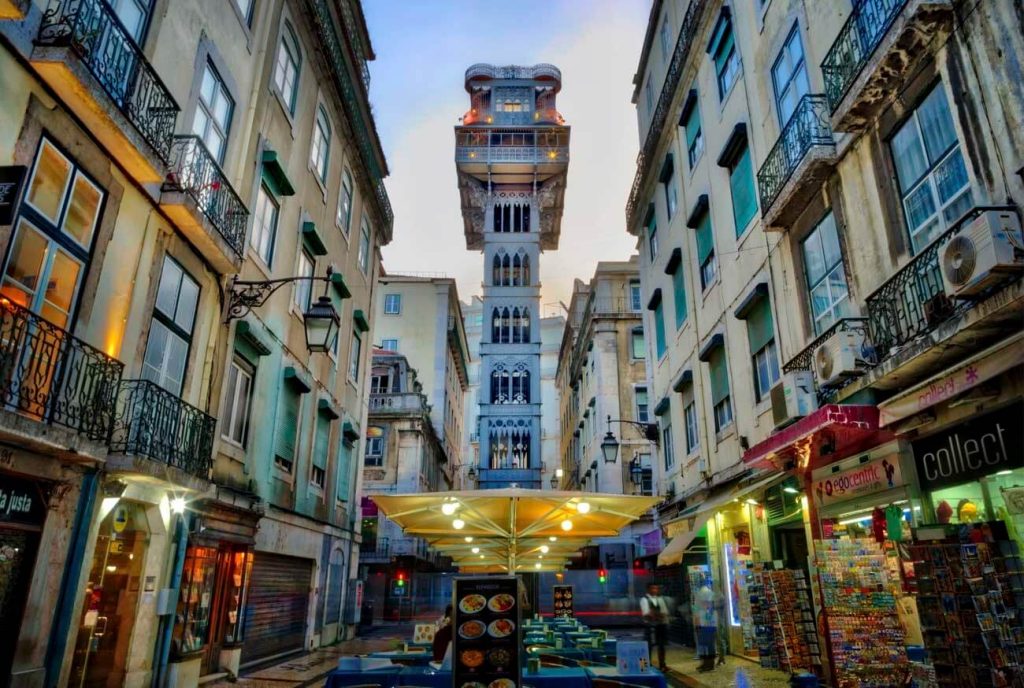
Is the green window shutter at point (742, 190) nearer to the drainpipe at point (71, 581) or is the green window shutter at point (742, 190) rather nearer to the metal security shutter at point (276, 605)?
the drainpipe at point (71, 581)

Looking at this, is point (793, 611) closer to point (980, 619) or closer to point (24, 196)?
point (980, 619)

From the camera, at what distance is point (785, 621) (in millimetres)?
9969

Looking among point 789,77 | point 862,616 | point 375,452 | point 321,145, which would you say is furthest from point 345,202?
point 862,616

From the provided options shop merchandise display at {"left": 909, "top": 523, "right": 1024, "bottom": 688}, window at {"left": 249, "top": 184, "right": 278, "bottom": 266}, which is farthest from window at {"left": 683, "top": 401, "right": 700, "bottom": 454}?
window at {"left": 249, "top": 184, "right": 278, "bottom": 266}

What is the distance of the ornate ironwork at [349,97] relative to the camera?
16.3m

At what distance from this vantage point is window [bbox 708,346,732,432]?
14.5 m

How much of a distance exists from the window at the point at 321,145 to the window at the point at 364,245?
12.6 ft

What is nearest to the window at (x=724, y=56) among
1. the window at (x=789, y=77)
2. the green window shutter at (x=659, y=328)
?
the window at (x=789, y=77)

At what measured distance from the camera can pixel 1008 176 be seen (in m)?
6.14

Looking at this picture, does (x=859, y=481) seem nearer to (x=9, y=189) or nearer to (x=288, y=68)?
(x=9, y=189)

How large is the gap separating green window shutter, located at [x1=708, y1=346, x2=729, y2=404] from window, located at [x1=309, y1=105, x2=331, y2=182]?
11494mm

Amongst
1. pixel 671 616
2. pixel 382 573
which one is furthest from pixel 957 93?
pixel 382 573

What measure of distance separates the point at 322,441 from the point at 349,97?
10.4 m

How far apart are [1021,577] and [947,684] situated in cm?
130
